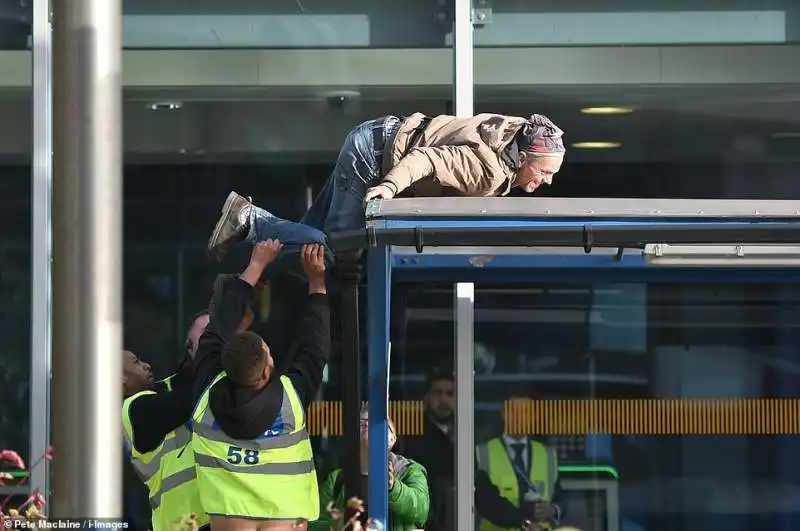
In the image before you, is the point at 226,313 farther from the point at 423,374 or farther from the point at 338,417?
the point at 423,374

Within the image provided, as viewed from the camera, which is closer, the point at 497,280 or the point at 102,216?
the point at 102,216

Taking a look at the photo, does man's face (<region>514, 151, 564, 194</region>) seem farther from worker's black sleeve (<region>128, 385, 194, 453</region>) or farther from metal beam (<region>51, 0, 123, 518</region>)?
metal beam (<region>51, 0, 123, 518</region>)

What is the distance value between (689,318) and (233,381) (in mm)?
2866

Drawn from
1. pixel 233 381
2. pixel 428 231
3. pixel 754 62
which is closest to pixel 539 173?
pixel 428 231

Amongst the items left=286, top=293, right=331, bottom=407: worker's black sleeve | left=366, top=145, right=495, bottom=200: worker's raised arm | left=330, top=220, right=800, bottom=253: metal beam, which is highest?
left=366, top=145, right=495, bottom=200: worker's raised arm

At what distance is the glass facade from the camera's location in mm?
7066

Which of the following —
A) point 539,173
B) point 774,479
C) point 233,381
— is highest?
point 539,173

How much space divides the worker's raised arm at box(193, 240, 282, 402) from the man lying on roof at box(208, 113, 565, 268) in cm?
12

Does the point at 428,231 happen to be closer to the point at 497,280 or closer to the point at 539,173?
the point at 539,173

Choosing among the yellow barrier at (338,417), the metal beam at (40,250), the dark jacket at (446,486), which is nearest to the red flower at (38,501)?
the yellow barrier at (338,417)

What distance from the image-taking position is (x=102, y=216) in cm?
289

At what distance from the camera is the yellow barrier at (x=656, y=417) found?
7047 millimetres

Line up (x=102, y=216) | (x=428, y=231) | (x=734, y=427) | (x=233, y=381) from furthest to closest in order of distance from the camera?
(x=734, y=427) < (x=233, y=381) < (x=428, y=231) < (x=102, y=216)

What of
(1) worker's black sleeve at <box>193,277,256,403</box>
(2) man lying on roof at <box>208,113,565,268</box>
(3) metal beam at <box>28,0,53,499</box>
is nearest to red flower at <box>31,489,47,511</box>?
(1) worker's black sleeve at <box>193,277,256,403</box>
